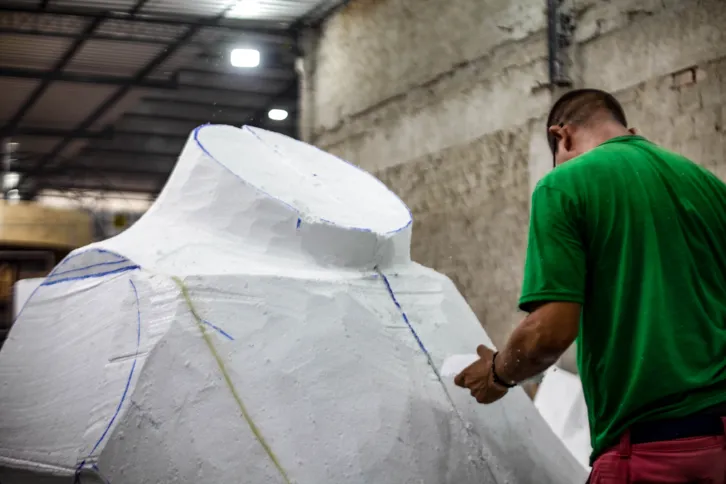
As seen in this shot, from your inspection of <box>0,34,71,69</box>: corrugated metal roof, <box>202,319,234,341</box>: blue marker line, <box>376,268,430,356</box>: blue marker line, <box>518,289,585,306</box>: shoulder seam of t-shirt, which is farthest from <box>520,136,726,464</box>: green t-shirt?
<box>0,34,71,69</box>: corrugated metal roof

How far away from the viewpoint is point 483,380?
6.49ft

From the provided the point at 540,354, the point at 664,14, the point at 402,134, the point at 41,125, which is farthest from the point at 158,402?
the point at 41,125

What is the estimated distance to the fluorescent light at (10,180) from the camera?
1236 centimetres

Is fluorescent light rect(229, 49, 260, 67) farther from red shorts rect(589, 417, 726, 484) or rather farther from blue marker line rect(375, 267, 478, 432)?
red shorts rect(589, 417, 726, 484)

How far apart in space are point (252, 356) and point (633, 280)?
1.02 meters

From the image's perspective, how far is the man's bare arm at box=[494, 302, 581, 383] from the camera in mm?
1756

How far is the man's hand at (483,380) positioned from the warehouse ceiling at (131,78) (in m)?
5.41

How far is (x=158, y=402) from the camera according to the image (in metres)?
2.20

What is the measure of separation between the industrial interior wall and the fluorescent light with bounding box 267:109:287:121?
11.4 ft

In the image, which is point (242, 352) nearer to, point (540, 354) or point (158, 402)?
point (158, 402)

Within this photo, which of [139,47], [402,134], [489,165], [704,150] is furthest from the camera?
[139,47]

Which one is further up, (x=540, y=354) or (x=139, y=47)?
(x=139, y=47)

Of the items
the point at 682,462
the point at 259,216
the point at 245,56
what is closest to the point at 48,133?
the point at 245,56

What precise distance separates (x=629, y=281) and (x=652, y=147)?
1.21 feet
